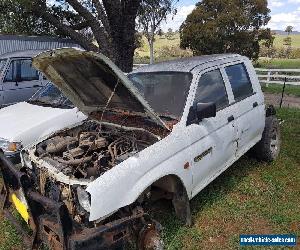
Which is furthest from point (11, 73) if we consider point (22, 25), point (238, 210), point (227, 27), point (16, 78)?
point (227, 27)

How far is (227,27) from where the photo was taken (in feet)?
89.1

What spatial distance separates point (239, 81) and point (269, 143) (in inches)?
56.7

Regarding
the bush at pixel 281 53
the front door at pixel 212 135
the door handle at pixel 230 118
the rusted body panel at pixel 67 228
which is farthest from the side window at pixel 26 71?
the bush at pixel 281 53

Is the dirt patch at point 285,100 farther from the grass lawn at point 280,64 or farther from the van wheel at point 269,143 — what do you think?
the grass lawn at point 280,64

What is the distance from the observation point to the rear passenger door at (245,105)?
540cm

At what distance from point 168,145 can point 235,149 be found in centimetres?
171

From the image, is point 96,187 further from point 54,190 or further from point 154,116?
point 154,116

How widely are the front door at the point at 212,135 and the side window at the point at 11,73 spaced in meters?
6.51

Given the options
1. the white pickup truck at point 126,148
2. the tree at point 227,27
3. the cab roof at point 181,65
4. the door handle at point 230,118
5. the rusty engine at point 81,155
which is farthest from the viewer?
the tree at point 227,27

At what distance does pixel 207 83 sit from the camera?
16.1 ft

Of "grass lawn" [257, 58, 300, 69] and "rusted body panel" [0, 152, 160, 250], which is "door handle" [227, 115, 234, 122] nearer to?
"rusted body panel" [0, 152, 160, 250]

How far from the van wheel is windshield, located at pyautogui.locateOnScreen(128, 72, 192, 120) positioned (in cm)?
238

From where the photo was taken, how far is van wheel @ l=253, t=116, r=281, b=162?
251 inches

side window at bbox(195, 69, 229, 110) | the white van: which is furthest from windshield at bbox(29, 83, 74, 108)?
side window at bbox(195, 69, 229, 110)
